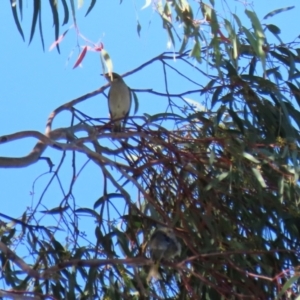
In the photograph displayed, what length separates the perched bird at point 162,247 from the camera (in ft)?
10.6

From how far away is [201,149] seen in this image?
3.54 meters

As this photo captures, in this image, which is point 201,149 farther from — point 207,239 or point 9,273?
point 9,273

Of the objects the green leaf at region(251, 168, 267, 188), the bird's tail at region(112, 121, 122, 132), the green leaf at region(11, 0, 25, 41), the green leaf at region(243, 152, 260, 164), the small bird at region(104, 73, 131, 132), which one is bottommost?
the green leaf at region(251, 168, 267, 188)

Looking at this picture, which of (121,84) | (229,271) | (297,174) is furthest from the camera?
(121,84)

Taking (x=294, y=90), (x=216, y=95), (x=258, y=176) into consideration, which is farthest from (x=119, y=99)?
(x=258, y=176)

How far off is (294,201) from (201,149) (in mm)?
Answer: 417

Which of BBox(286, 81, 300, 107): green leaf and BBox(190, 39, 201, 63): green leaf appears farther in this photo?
BBox(286, 81, 300, 107): green leaf

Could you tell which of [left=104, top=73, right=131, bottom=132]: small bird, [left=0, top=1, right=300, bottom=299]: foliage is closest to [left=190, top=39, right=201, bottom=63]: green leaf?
[left=0, top=1, right=300, bottom=299]: foliage

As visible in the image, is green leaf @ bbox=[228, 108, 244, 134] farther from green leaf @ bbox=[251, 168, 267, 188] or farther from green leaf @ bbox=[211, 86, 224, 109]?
green leaf @ bbox=[251, 168, 267, 188]

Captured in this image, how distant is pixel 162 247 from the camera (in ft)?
10.6

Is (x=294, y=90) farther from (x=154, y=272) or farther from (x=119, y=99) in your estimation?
(x=119, y=99)

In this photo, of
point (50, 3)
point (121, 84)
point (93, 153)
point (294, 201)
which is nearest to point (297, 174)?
point (294, 201)

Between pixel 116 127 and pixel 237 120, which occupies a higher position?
pixel 116 127

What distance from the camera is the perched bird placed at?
3238 millimetres
